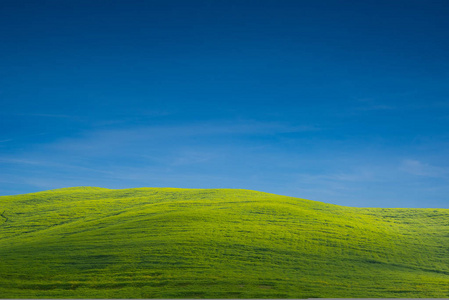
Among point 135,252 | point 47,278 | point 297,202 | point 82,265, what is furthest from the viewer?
point 297,202

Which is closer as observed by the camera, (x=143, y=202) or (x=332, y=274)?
(x=332, y=274)

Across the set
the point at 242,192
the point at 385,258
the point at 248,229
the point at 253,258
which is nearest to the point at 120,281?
the point at 253,258

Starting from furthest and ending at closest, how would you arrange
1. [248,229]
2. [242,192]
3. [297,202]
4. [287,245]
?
[242,192] < [297,202] < [248,229] < [287,245]

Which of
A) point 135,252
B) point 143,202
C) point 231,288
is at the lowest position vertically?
point 231,288

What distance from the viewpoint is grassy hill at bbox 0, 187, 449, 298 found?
98.1 ft

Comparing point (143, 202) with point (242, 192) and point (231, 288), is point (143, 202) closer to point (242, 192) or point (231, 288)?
point (242, 192)

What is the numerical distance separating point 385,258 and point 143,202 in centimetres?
3888

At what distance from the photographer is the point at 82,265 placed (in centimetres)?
3350

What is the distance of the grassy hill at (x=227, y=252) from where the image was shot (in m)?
29.9

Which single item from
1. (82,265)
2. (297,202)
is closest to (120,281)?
(82,265)

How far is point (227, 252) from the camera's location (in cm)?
3606

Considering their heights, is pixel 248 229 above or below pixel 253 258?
above

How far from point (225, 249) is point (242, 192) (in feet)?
108

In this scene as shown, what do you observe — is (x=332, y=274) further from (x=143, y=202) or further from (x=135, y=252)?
(x=143, y=202)
